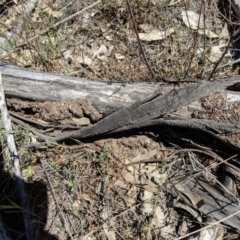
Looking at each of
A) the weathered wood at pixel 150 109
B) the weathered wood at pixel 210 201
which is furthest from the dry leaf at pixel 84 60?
the weathered wood at pixel 210 201

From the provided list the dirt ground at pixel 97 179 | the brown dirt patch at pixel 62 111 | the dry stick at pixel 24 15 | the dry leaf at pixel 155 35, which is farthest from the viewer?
the dry stick at pixel 24 15

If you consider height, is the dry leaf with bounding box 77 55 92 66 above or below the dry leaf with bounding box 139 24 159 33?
below

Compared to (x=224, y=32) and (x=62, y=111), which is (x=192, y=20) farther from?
(x=62, y=111)

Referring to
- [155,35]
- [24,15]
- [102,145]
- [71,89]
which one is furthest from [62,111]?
[24,15]

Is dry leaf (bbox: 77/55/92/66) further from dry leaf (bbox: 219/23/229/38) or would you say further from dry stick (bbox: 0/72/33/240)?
dry leaf (bbox: 219/23/229/38)

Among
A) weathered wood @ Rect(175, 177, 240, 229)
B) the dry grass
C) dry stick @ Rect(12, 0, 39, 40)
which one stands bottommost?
weathered wood @ Rect(175, 177, 240, 229)

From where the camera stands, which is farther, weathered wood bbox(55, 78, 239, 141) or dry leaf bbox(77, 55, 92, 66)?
dry leaf bbox(77, 55, 92, 66)

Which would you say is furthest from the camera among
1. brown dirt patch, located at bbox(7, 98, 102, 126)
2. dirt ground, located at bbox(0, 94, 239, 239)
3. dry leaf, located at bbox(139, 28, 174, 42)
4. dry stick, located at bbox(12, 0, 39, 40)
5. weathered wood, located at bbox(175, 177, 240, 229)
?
dry stick, located at bbox(12, 0, 39, 40)

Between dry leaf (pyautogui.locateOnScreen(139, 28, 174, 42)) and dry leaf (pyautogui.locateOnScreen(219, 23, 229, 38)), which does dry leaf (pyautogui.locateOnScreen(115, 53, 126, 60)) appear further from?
dry leaf (pyautogui.locateOnScreen(219, 23, 229, 38))

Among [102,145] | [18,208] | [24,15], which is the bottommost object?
[18,208]

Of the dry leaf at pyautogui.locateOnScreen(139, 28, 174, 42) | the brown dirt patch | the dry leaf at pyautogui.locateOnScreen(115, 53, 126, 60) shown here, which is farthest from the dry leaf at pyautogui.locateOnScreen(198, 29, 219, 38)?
the brown dirt patch

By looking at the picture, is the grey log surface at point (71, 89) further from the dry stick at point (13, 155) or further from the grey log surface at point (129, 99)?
the dry stick at point (13, 155)

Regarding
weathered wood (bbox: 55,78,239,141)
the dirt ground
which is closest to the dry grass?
the dirt ground

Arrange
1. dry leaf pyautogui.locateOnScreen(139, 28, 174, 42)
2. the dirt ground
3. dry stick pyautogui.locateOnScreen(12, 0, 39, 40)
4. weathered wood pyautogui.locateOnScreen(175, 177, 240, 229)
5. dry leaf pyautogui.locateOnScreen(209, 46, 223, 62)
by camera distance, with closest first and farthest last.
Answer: weathered wood pyautogui.locateOnScreen(175, 177, 240, 229) < the dirt ground < dry leaf pyautogui.locateOnScreen(209, 46, 223, 62) < dry leaf pyautogui.locateOnScreen(139, 28, 174, 42) < dry stick pyautogui.locateOnScreen(12, 0, 39, 40)
